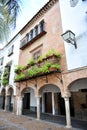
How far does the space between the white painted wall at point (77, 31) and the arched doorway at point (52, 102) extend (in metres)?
4.10

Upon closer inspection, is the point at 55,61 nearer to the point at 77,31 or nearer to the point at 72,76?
the point at 72,76

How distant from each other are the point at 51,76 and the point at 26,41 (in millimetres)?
6425

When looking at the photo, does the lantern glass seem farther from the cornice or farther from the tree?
the cornice

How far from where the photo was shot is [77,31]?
8.04 meters

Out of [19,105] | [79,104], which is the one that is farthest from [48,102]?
[79,104]

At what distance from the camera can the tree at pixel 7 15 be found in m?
5.32

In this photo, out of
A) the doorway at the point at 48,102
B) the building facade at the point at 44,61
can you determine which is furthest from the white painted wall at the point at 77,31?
the doorway at the point at 48,102

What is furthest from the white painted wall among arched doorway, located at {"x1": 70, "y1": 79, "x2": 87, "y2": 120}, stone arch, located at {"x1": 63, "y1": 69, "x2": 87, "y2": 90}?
arched doorway, located at {"x1": 70, "y1": 79, "x2": 87, "y2": 120}

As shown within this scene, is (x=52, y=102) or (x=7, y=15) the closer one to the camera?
(x=7, y=15)

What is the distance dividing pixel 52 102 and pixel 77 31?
7.75 metres

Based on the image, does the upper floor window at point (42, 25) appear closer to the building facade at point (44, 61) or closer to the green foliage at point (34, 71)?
the building facade at point (44, 61)

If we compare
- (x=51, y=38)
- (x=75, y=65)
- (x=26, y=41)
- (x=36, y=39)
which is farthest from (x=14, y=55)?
(x=75, y=65)

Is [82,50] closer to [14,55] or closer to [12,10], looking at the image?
[12,10]

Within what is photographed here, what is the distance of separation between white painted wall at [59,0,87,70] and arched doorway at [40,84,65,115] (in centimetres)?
410
